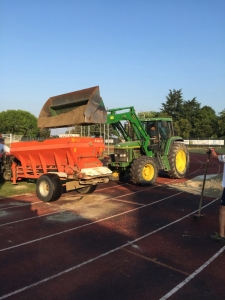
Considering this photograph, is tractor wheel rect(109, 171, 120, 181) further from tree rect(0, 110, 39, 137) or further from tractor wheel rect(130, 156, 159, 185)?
tree rect(0, 110, 39, 137)

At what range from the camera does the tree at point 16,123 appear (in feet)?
233

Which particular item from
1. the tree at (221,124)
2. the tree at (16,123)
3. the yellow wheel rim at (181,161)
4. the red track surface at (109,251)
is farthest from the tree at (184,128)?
the red track surface at (109,251)

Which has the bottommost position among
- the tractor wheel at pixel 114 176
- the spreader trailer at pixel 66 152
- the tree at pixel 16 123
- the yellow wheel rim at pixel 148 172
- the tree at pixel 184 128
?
the tractor wheel at pixel 114 176

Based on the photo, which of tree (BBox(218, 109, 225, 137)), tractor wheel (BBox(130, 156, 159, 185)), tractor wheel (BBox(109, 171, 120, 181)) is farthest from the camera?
tree (BBox(218, 109, 225, 137))

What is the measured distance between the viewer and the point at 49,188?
27.3 ft

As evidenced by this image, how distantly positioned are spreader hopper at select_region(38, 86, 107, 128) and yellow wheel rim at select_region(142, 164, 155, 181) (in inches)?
115

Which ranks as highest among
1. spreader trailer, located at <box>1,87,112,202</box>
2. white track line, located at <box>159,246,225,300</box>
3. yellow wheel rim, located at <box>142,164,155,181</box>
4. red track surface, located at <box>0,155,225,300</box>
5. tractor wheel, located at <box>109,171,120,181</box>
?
spreader trailer, located at <box>1,87,112,202</box>

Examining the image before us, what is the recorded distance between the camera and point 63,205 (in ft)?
26.6

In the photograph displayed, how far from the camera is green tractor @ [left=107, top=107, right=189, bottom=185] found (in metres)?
11.1

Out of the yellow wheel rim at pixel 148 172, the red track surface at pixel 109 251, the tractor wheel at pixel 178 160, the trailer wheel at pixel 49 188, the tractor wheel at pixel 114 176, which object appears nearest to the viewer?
the red track surface at pixel 109 251

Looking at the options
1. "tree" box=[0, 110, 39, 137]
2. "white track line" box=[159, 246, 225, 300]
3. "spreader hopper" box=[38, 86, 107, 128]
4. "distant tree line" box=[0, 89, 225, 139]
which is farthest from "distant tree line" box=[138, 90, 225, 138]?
"white track line" box=[159, 246, 225, 300]

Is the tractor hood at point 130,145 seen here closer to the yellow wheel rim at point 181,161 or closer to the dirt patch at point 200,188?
the dirt patch at point 200,188

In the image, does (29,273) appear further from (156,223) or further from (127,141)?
(127,141)

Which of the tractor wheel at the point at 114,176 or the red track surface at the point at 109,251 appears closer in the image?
the red track surface at the point at 109,251
